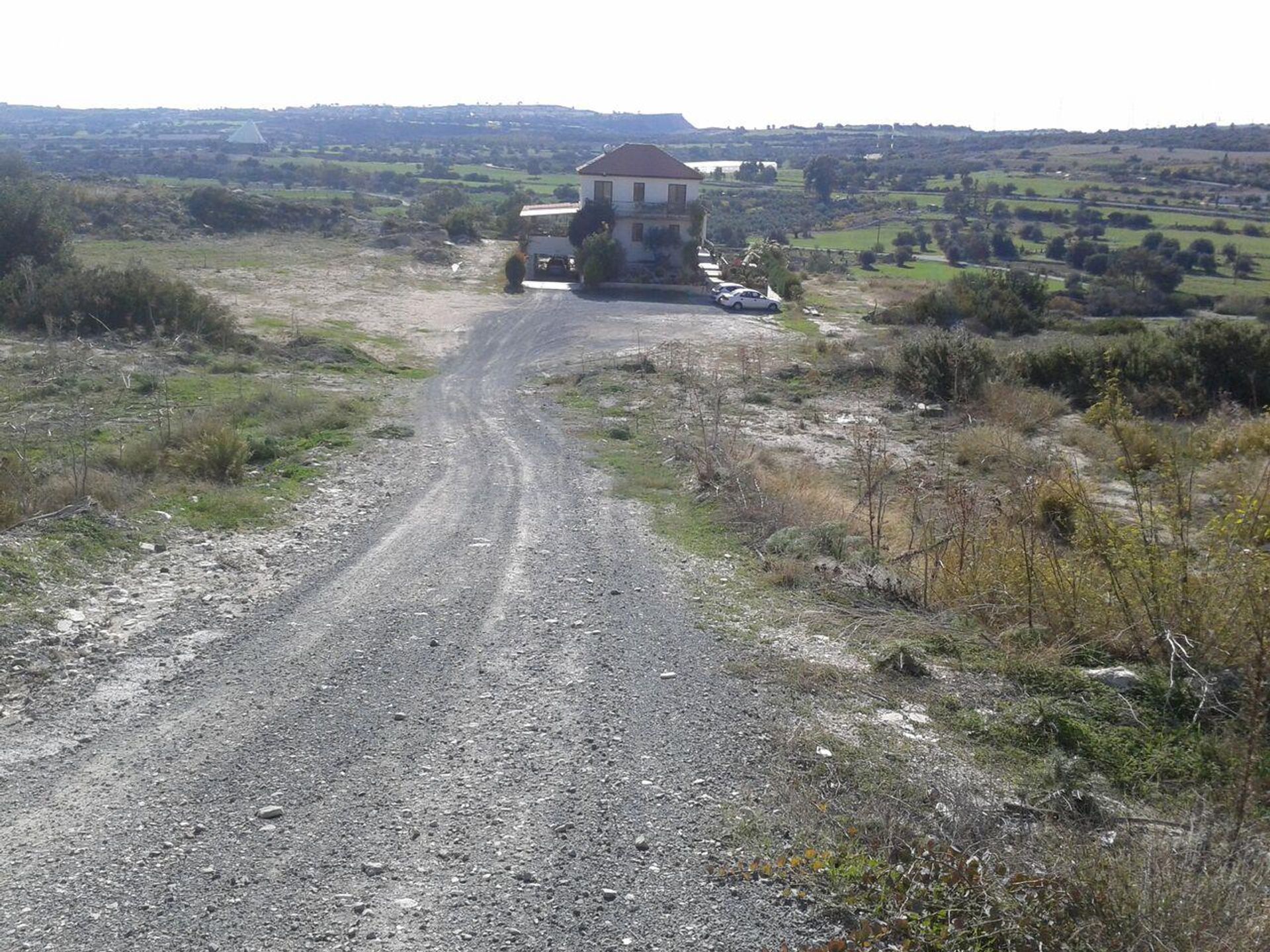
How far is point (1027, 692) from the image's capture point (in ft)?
21.5

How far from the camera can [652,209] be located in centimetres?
5031

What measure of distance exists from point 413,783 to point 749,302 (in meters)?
38.0

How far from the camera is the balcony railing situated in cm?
5019

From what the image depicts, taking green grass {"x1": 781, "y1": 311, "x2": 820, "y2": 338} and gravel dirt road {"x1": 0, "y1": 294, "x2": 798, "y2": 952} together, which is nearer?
gravel dirt road {"x1": 0, "y1": 294, "x2": 798, "y2": 952}

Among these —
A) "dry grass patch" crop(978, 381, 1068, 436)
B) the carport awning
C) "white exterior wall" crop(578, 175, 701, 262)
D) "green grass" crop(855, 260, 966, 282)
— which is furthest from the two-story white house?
"dry grass patch" crop(978, 381, 1068, 436)

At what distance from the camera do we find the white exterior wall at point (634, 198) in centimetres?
5031

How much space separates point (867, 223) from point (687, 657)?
311 feet

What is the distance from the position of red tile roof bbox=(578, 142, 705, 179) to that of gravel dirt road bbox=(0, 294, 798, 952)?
143ft

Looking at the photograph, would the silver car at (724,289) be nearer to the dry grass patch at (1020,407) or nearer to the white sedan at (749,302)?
the white sedan at (749,302)

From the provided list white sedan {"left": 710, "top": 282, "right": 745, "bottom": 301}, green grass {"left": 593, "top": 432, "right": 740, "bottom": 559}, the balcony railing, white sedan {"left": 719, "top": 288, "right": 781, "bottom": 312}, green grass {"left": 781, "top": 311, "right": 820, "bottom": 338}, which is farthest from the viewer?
the balcony railing

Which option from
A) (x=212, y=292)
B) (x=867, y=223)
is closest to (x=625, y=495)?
(x=212, y=292)

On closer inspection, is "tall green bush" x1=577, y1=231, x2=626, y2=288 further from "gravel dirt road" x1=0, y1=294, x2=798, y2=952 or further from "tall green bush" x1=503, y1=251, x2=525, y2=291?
"gravel dirt road" x1=0, y1=294, x2=798, y2=952

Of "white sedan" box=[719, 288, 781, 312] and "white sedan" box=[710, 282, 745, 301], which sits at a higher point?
"white sedan" box=[710, 282, 745, 301]

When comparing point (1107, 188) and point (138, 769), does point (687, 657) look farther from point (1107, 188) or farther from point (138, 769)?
point (1107, 188)
